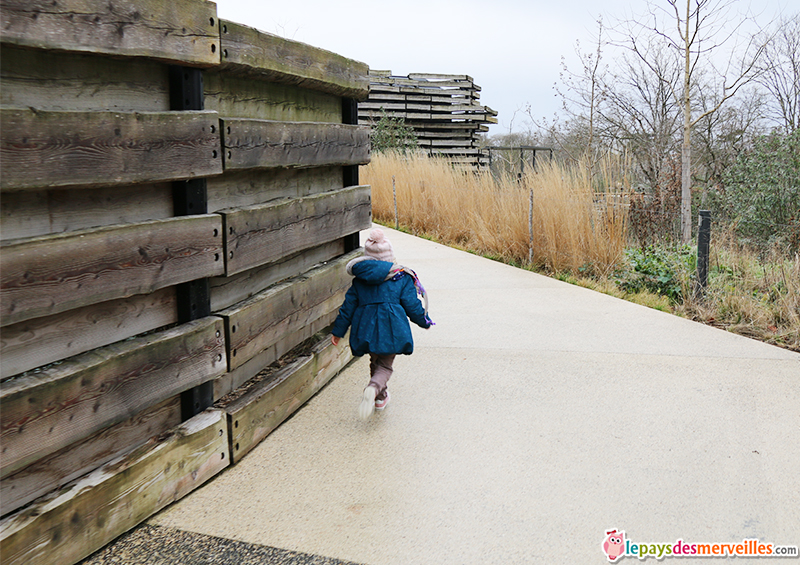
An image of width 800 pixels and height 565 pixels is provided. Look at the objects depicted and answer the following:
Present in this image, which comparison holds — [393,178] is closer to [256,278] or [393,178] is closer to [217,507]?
[256,278]

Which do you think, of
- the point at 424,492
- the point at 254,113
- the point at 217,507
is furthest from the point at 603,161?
the point at 217,507

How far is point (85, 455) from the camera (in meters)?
2.63

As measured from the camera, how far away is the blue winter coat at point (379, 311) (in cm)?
389

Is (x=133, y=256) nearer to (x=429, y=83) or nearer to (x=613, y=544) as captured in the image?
(x=613, y=544)

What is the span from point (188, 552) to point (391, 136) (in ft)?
52.4

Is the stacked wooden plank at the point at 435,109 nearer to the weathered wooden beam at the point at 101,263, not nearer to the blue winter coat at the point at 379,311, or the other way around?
the blue winter coat at the point at 379,311

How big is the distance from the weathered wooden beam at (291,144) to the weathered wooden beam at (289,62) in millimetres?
258

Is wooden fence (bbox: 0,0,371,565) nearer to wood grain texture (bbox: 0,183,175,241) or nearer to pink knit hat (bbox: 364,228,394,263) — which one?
wood grain texture (bbox: 0,183,175,241)

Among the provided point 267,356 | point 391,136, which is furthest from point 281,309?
point 391,136

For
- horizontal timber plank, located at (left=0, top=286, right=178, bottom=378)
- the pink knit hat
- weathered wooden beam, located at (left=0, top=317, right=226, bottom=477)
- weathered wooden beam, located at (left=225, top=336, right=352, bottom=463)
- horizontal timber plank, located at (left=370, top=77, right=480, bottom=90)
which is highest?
horizontal timber plank, located at (left=370, top=77, right=480, bottom=90)

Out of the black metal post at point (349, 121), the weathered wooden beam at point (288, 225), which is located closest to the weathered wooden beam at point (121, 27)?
the weathered wooden beam at point (288, 225)

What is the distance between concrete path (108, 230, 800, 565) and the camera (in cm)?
280

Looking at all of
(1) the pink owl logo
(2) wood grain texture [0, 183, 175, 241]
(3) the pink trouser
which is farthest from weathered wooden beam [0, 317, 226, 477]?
(1) the pink owl logo

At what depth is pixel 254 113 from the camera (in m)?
3.83
